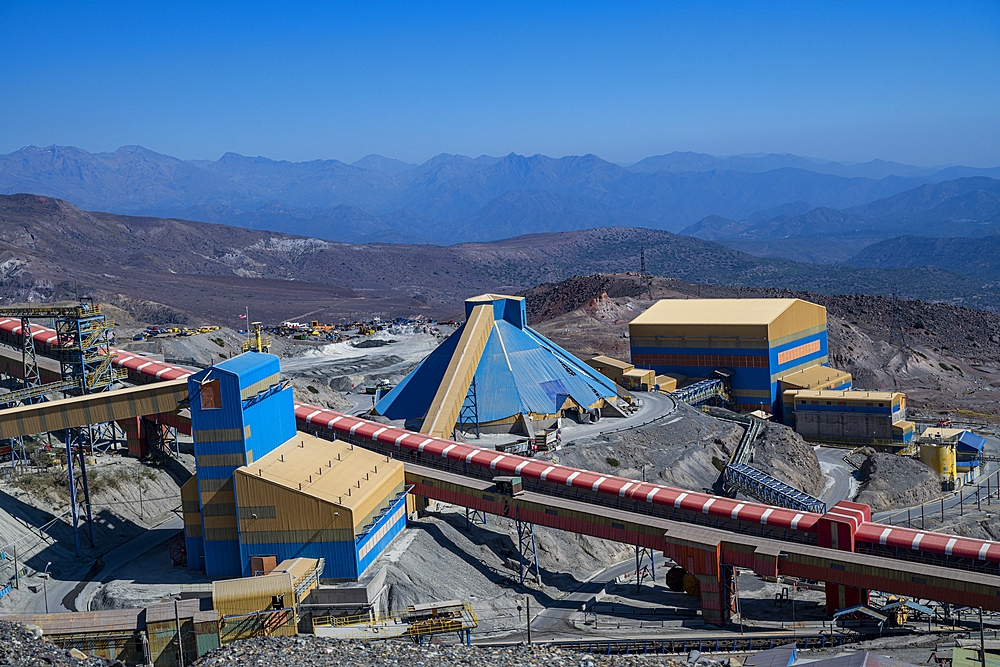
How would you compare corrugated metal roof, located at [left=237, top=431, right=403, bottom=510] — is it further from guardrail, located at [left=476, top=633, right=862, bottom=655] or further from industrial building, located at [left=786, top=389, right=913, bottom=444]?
industrial building, located at [left=786, top=389, right=913, bottom=444]

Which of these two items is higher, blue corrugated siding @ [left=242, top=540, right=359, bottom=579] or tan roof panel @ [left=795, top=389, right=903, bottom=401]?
blue corrugated siding @ [left=242, top=540, right=359, bottom=579]

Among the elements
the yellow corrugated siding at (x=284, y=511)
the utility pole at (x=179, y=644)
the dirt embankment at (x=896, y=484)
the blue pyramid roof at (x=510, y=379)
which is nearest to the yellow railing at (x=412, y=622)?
the yellow corrugated siding at (x=284, y=511)

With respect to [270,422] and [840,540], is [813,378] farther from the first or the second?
[270,422]

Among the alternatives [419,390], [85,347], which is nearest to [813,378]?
[419,390]

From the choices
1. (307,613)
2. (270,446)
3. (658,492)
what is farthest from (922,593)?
(270,446)

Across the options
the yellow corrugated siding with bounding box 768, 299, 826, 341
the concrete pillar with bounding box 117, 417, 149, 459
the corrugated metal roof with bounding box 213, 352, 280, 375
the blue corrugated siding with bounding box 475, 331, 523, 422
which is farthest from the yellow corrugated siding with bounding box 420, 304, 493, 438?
the yellow corrugated siding with bounding box 768, 299, 826, 341

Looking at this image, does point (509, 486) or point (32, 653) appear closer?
point (32, 653)

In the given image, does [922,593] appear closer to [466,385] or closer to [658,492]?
[658,492]
